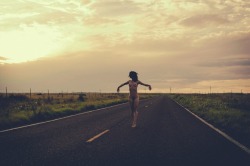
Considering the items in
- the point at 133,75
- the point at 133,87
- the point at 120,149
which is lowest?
the point at 120,149

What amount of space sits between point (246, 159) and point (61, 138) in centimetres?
543

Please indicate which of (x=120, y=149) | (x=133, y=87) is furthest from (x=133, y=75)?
(x=120, y=149)

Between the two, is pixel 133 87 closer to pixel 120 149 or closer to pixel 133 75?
pixel 133 75

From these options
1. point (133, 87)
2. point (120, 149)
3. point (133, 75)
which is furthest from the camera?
point (133, 87)

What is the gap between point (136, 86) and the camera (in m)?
12.3

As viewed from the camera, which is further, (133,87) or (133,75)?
(133,87)

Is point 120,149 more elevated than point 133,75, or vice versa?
point 133,75

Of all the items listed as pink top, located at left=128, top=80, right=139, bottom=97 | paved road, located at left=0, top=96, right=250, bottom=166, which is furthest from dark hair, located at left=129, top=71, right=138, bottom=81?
paved road, located at left=0, top=96, right=250, bottom=166

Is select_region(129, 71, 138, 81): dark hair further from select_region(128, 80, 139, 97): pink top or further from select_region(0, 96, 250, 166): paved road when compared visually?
select_region(0, 96, 250, 166): paved road

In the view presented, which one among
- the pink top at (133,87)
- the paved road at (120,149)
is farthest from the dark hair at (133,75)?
the paved road at (120,149)

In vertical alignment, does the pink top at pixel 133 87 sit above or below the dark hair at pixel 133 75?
below

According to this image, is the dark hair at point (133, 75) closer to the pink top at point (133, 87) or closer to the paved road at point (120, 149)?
the pink top at point (133, 87)

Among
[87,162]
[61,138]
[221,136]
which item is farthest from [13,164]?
[221,136]

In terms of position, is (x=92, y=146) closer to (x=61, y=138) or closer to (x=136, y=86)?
(x=61, y=138)
